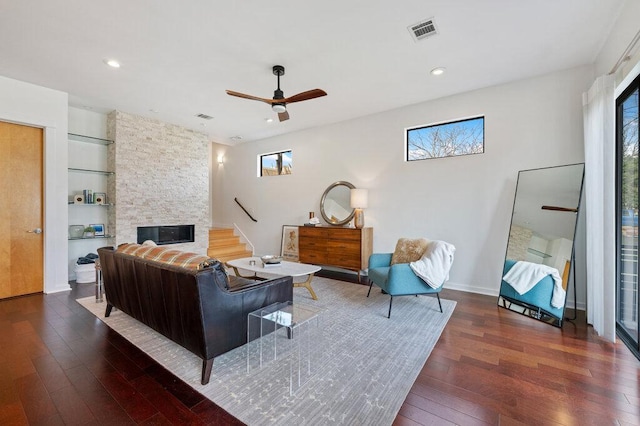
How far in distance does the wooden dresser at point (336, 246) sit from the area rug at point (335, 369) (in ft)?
4.94

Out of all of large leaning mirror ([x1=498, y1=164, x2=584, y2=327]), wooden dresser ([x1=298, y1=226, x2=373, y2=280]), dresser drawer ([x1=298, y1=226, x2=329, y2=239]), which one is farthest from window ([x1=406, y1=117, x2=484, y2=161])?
dresser drawer ([x1=298, y1=226, x2=329, y2=239])

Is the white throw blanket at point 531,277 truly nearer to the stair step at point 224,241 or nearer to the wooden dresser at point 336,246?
the wooden dresser at point 336,246

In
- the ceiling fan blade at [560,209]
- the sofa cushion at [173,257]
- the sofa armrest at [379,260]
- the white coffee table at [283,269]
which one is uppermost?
the ceiling fan blade at [560,209]

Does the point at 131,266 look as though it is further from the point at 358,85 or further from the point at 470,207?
the point at 470,207

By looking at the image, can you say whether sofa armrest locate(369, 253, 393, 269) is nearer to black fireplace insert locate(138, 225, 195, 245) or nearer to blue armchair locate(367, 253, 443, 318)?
blue armchair locate(367, 253, 443, 318)

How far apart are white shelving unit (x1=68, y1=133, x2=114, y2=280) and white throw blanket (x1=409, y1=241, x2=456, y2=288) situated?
563cm

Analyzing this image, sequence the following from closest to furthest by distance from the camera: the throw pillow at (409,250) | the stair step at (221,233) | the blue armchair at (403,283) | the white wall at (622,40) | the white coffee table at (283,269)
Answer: the white wall at (622,40) → the blue armchair at (403,283) → the white coffee table at (283,269) → the throw pillow at (409,250) → the stair step at (221,233)

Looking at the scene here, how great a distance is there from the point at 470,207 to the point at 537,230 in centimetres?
92

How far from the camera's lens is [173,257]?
2.37m

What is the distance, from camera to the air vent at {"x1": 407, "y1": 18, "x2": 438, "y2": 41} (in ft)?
9.02

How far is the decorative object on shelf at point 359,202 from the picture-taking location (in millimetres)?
5172

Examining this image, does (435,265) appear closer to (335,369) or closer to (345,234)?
(335,369)

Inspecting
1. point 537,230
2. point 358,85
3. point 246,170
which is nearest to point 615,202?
point 537,230

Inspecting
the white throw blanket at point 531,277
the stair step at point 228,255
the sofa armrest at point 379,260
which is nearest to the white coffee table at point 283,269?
the sofa armrest at point 379,260
